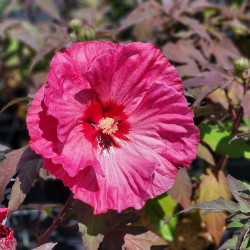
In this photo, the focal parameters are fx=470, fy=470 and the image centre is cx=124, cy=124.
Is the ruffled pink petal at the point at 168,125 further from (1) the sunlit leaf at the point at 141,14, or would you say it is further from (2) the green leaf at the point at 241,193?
(1) the sunlit leaf at the point at 141,14

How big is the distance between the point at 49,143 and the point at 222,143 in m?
0.42

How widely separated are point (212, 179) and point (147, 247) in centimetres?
29

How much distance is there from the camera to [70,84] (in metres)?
0.73

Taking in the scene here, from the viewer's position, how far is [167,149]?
764 millimetres

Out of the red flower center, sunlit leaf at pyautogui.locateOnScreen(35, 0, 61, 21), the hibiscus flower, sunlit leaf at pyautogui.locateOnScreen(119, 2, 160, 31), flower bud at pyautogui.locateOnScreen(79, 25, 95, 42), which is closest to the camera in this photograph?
the hibiscus flower

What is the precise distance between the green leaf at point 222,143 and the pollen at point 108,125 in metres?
0.26

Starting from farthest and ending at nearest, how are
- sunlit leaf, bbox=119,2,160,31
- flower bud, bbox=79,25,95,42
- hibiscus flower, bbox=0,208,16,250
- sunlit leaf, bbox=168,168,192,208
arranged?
sunlit leaf, bbox=119,2,160,31 < flower bud, bbox=79,25,95,42 < sunlit leaf, bbox=168,168,192,208 < hibiscus flower, bbox=0,208,16,250

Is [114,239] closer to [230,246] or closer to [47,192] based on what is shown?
[230,246]

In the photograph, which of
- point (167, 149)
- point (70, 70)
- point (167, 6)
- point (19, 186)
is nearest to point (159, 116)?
point (167, 149)

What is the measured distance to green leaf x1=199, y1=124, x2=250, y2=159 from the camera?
3.13 ft

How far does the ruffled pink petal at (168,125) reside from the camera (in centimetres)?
74

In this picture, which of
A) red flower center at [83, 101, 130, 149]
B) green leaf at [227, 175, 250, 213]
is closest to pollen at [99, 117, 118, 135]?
red flower center at [83, 101, 130, 149]

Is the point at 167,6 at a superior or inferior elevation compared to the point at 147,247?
superior

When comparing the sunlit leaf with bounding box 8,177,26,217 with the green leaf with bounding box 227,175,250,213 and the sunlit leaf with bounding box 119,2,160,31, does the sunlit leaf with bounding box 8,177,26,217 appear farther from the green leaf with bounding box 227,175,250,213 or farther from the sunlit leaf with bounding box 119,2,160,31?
the sunlit leaf with bounding box 119,2,160,31
